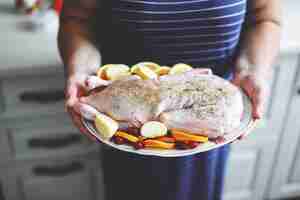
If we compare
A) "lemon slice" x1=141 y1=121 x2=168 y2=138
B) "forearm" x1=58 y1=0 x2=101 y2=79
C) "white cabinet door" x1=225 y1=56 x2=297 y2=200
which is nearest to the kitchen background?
"white cabinet door" x1=225 y1=56 x2=297 y2=200

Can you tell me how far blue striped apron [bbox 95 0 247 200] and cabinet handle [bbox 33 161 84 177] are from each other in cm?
28

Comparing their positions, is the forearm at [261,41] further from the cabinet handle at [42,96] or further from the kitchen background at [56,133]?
the cabinet handle at [42,96]

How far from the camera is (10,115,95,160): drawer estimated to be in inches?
43.4

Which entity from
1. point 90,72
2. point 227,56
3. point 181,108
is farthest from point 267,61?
point 90,72

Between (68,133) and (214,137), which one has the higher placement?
(214,137)

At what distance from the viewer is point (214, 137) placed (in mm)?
670

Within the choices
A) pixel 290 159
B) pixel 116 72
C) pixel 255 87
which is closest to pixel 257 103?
pixel 255 87

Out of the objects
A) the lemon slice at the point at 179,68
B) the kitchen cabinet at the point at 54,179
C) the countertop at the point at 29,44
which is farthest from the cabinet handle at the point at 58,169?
the lemon slice at the point at 179,68

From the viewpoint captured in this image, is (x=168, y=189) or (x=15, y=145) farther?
(x=15, y=145)

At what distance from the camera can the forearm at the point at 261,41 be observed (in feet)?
2.67

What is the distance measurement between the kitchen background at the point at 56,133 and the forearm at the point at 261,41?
0.67 ft

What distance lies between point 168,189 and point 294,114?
50 cm

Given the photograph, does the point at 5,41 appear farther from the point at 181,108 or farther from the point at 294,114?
the point at 294,114

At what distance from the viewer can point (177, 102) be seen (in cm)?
70
